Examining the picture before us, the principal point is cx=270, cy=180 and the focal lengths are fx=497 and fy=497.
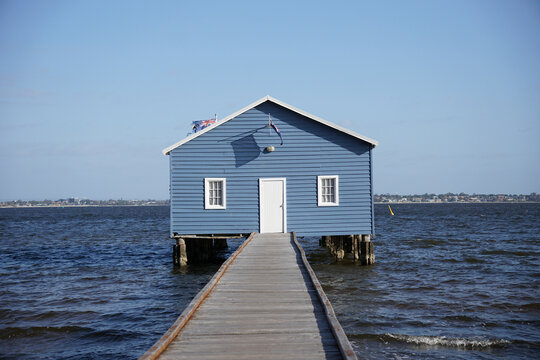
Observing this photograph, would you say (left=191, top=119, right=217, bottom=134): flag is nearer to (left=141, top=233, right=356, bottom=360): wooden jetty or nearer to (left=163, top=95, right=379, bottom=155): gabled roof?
(left=163, top=95, right=379, bottom=155): gabled roof

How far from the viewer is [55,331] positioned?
1157cm

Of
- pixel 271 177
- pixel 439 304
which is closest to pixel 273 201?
pixel 271 177

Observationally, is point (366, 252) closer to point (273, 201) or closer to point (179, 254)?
point (273, 201)

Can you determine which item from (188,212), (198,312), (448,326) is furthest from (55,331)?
(448,326)

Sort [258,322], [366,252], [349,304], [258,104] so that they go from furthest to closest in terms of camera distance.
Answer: [366,252] → [258,104] → [349,304] → [258,322]

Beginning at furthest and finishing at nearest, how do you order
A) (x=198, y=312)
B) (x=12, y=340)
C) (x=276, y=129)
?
(x=276, y=129) < (x=12, y=340) < (x=198, y=312)

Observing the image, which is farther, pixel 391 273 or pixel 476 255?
pixel 476 255

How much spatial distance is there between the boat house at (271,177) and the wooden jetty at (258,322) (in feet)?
25.0

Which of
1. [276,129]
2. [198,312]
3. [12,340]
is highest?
[276,129]

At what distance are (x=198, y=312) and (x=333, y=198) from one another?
38.6 feet

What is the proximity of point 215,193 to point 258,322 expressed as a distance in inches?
470

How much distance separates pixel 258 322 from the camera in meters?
7.25

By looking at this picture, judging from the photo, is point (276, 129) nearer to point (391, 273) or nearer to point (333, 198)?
A: point (333, 198)

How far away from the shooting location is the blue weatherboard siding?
1888 cm
